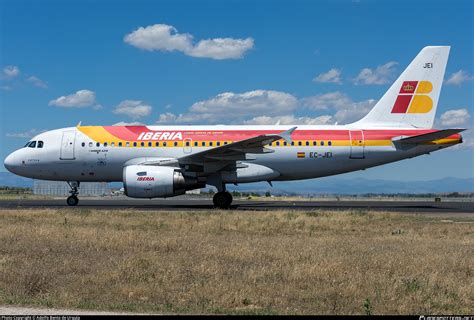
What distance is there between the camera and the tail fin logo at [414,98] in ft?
94.9

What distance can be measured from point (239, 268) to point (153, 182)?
15.2m

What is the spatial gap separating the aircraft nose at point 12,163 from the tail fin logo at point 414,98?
20.4m

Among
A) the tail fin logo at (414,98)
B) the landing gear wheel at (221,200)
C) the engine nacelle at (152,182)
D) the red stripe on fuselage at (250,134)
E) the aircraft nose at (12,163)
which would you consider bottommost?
the landing gear wheel at (221,200)

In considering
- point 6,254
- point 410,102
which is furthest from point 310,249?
point 410,102

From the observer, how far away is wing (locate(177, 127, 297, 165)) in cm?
2456

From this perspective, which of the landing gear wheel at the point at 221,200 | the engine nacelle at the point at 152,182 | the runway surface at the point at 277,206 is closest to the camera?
the engine nacelle at the point at 152,182

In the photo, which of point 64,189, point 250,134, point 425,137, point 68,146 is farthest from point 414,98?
point 64,189

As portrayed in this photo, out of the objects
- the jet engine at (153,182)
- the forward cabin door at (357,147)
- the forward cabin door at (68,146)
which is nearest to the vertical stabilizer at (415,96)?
the forward cabin door at (357,147)

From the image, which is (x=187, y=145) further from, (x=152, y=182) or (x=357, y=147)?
(x=357, y=147)

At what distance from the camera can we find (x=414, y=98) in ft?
95.7

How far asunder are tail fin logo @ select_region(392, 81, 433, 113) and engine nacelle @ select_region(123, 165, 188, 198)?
12332mm

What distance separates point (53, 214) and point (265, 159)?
35.1 ft

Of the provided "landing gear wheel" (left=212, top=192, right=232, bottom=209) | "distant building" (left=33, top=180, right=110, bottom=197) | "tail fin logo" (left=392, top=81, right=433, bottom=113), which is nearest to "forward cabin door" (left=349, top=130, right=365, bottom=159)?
"tail fin logo" (left=392, top=81, right=433, bottom=113)

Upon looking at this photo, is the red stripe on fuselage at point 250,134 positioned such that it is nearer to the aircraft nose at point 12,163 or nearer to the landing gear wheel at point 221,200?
the landing gear wheel at point 221,200
